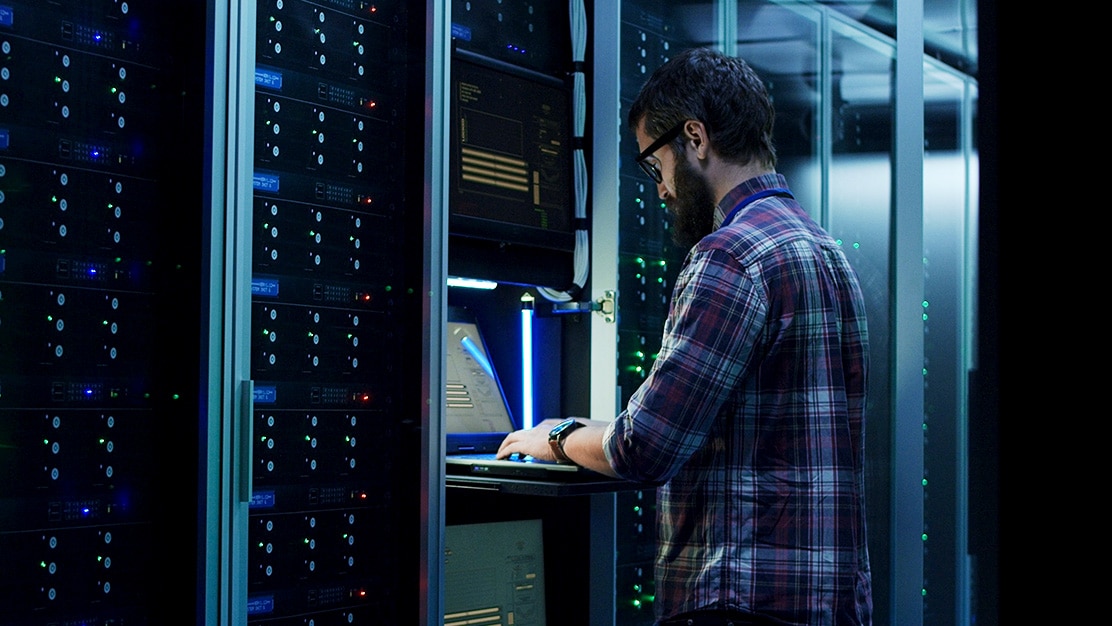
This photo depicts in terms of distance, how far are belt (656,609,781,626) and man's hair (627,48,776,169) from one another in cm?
75

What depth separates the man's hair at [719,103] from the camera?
196 cm

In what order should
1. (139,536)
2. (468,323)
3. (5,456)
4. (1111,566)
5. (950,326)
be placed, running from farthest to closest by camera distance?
(950,326), (468,323), (139,536), (5,456), (1111,566)

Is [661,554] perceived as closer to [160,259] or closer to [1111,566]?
[160,259]

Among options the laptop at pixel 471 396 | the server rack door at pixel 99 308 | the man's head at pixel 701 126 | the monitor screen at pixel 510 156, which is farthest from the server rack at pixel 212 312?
the man's head at pixel 701 126

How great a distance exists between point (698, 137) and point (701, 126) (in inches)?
0.8

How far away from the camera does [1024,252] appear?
0.49 metres

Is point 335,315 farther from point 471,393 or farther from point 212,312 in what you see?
point 471,393

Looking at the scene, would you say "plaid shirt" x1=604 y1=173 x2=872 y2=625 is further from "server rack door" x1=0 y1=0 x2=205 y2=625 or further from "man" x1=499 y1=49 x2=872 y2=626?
"server rack door" x1=0 y1=0 x2=205 y2=625

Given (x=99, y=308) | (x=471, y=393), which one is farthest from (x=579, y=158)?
(x=99, y=308)

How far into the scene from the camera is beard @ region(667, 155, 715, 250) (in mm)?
1972

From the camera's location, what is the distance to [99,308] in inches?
72.9

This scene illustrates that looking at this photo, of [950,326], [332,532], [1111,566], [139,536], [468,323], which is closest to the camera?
[1111,566]

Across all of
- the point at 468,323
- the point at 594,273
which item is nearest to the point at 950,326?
the point at 594,273

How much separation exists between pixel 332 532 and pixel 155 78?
91 cm
